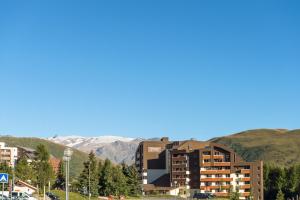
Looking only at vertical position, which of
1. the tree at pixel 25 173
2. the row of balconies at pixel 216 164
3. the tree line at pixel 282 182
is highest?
the row of balconies at pixel 216 164

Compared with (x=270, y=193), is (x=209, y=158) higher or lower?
higher

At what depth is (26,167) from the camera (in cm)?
12144

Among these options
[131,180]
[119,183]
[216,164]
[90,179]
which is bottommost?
[119,183]

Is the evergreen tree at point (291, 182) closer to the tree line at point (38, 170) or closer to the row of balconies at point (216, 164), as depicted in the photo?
the row of balconies at point (216, 164)

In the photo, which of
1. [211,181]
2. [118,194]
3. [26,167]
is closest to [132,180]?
[118,194]

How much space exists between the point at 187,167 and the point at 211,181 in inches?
424

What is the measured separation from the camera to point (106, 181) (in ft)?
404

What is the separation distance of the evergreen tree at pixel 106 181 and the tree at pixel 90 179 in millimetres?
1726

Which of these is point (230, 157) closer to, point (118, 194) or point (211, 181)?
point (211, 181)

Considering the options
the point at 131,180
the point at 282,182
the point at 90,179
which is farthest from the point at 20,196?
the point at 282,182

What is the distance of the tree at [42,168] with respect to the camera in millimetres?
114000

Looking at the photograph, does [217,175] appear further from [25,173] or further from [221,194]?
[25,173]

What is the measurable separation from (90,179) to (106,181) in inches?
227

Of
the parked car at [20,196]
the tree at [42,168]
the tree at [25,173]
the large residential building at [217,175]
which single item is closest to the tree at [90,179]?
the tree at [42,168]
